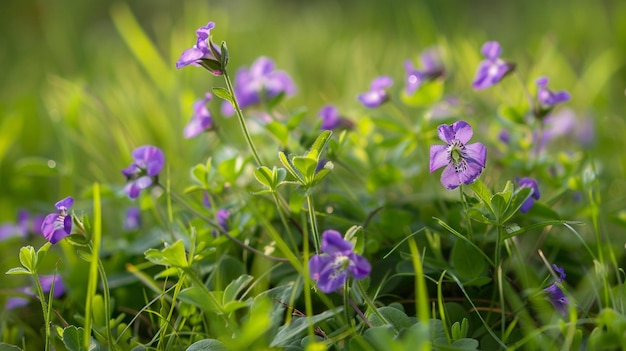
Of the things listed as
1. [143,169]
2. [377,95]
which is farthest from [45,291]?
[377,95]

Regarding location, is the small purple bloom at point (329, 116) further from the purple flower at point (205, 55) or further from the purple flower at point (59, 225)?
the purple flower at point (59, 225)

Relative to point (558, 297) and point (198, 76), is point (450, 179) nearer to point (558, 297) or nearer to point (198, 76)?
point (558, 297)

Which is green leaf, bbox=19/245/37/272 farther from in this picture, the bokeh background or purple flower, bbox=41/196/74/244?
the bokeh background

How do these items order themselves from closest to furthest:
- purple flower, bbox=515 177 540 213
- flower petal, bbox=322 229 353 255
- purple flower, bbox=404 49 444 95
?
flower petal, bbox=322 229 353 255 < purple flower, bbox=515 177 540 213 < purple flower, bbox=404 49 444 95

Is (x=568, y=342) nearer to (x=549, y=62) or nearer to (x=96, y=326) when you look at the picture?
(x=96, y=326)

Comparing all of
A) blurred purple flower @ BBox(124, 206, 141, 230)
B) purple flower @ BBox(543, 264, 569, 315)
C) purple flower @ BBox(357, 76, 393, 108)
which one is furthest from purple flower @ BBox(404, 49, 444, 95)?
blurred purple flower @ BBox(124, 206, 141, 230)

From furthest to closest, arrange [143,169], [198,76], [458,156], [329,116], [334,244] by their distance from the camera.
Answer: [198,76]
[329,116]
[143,169]
[458,156]
[334,244]
